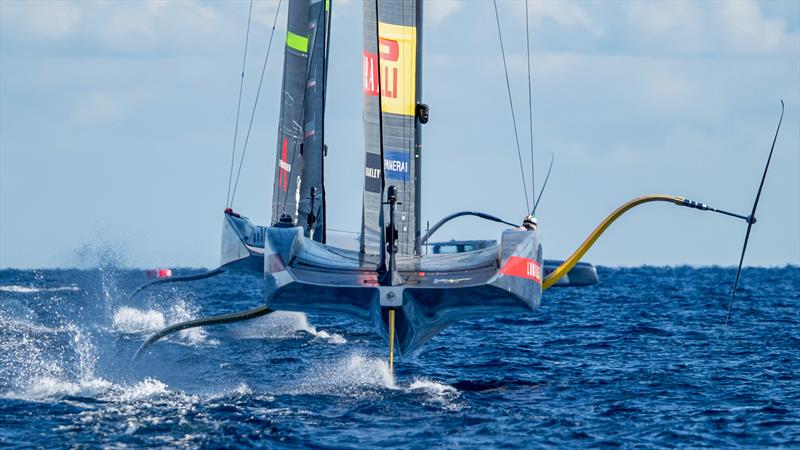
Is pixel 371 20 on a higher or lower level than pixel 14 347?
higher

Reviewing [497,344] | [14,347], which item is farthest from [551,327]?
[14,347]

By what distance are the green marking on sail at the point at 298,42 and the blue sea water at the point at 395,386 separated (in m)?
5.99

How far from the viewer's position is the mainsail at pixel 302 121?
27.7 metres

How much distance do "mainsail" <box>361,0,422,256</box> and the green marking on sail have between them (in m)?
11.6

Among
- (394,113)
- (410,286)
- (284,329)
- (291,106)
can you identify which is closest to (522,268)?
(410,286)

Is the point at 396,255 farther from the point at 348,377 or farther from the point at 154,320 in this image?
the point at 154,320

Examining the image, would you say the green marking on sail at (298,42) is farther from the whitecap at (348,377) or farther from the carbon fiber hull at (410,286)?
the carbon fiber hull at (410,286)

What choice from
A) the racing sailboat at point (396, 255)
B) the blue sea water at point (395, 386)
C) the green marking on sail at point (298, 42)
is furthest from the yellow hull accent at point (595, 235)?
the green marking on sail at point (298, 42)

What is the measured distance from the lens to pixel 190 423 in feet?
48.6

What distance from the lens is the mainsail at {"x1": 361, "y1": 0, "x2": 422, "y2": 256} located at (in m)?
18.2

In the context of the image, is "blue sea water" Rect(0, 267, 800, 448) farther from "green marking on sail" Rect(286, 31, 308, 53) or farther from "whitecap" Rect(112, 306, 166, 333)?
"green marking on sail" Rect(286, 31, 308, 53)

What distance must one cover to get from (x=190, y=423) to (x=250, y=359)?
756cm

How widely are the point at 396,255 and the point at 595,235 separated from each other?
2.82 metres

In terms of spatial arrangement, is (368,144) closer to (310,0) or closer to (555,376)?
(555,376)
